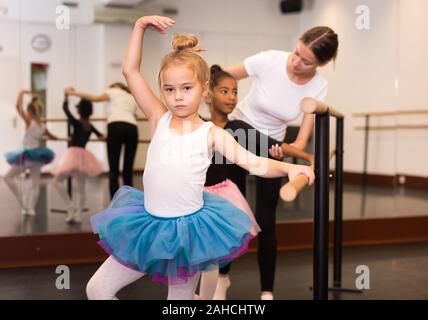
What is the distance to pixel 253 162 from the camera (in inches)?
63.0

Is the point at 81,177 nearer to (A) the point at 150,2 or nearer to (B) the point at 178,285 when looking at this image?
(A) the point at 150,2

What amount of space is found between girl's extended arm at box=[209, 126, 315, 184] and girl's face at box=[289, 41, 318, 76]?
79 cm

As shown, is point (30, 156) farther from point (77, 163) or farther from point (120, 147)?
point (120, 147)

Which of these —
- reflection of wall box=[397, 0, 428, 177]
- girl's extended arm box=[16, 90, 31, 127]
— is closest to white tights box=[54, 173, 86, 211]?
girl's extended arm box=[16, 90, 31, 127]

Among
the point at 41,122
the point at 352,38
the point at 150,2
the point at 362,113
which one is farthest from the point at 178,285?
the point at 362,113

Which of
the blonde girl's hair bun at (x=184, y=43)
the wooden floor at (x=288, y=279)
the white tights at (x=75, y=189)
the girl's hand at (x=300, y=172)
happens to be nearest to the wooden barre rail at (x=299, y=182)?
the girl's hand at (x=300, y=172)

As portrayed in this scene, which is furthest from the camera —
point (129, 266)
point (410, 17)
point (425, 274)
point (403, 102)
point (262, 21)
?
point (403, 102)

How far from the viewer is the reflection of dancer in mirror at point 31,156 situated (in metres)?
3.67

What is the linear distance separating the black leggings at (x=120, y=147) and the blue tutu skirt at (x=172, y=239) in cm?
230

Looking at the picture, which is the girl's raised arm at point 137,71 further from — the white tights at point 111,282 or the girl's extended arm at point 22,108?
the girl's extended arm at point 22,108

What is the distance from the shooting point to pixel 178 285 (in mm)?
1693

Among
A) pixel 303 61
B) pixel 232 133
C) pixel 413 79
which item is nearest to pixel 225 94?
pixel 232 133

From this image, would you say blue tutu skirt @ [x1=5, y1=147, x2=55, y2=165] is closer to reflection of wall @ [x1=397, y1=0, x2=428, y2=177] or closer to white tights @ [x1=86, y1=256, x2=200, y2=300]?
white tights @ [x1=86, y1=256, x2=200, y2=300]

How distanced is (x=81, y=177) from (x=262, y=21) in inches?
69.6
